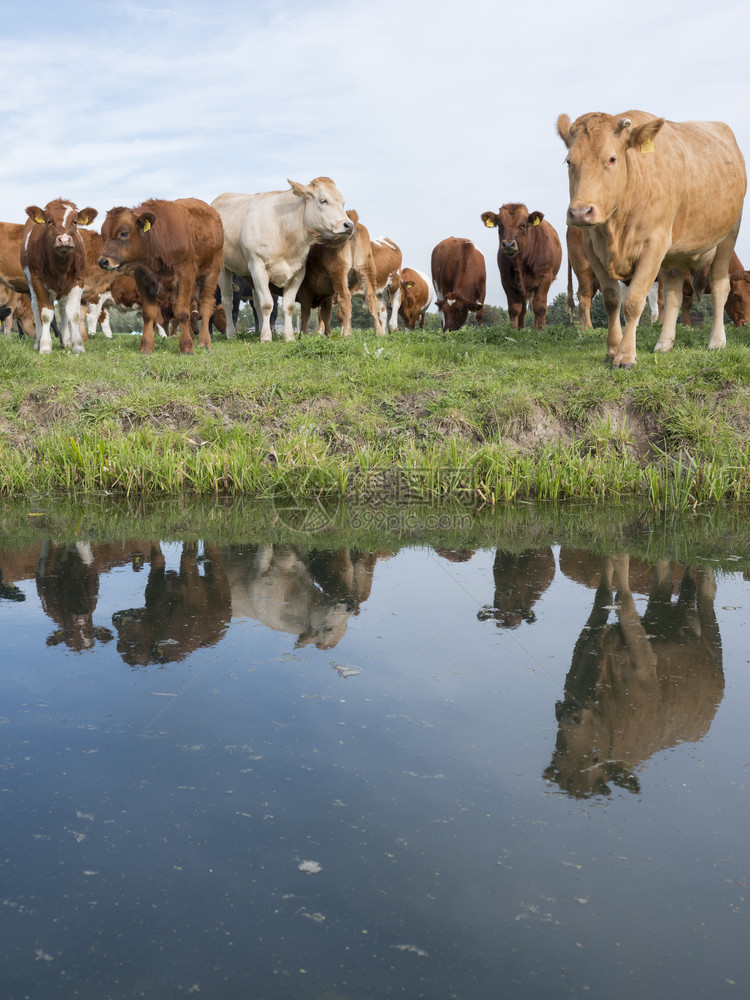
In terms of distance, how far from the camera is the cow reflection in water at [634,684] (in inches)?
112

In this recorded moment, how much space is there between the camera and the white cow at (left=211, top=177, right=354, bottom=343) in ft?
38.7

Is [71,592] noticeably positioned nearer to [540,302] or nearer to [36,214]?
[36,214]

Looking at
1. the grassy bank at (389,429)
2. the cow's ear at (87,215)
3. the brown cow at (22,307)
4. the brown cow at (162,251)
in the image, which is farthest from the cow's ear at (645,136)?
the brown cow at (22,307)

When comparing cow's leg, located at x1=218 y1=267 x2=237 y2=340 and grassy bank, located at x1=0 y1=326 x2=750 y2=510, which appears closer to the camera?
grassy bank, located at x1=0 y1=326 x2=750 y2=510

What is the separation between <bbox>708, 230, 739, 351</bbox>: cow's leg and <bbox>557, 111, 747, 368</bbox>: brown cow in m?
0.01

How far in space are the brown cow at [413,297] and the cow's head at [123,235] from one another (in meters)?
11.6

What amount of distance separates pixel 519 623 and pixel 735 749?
141cm

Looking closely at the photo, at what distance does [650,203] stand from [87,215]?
23.8ft

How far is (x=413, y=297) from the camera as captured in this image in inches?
880

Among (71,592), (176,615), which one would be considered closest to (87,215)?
(71,592)

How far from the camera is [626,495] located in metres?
7.14

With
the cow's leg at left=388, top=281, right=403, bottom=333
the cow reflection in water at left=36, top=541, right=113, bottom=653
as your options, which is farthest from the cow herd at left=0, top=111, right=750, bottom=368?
the cow reflection in water at left=36, top=541, right=113, bottom=653

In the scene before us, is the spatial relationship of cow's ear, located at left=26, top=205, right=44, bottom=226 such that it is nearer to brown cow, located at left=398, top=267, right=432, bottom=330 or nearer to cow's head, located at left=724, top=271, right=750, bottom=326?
cow's head, located at left=724, top=271, right=750, bottom=326

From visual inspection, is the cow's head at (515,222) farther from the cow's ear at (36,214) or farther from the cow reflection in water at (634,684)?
the cow reflection in water at (634,684)
